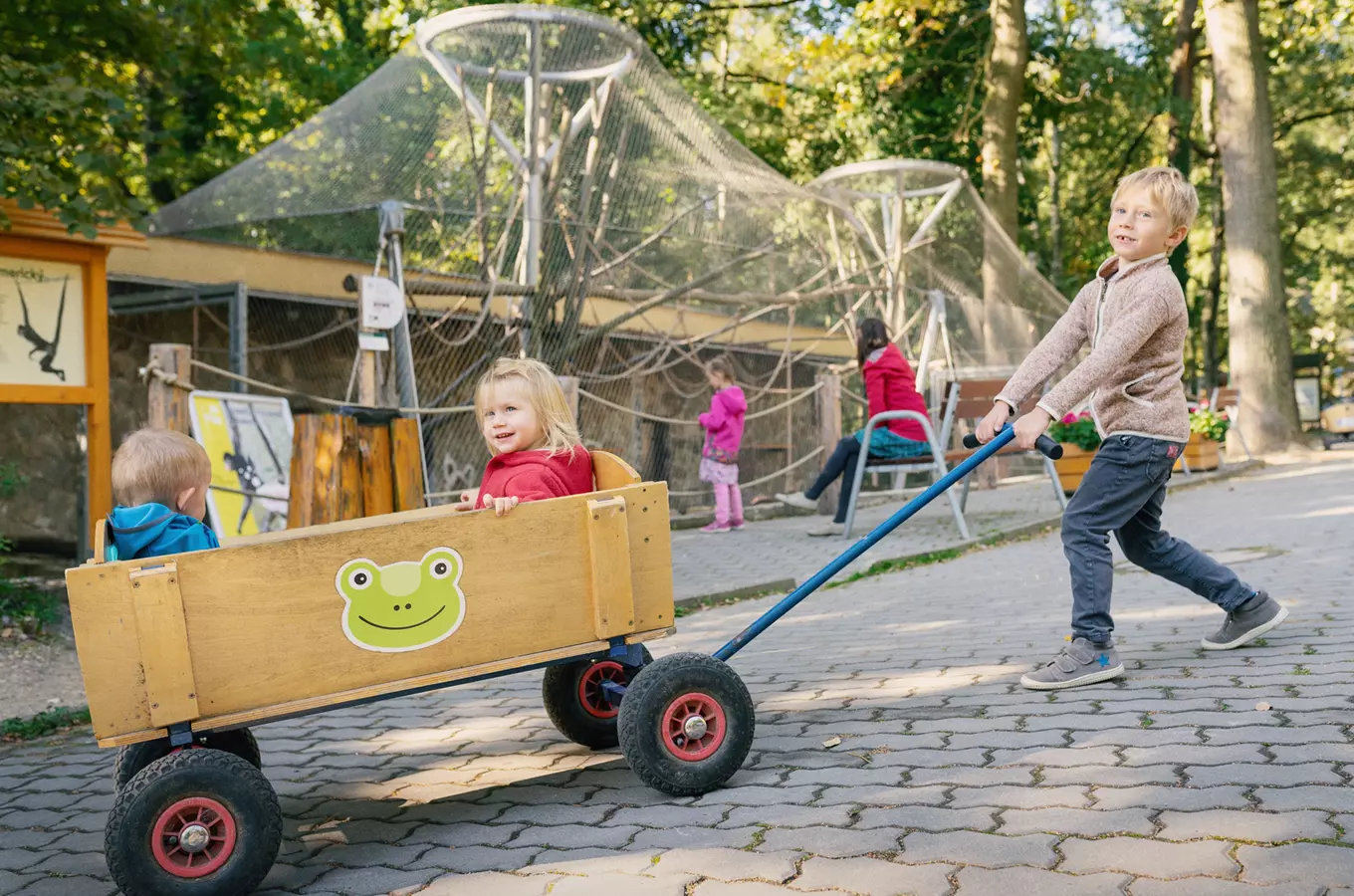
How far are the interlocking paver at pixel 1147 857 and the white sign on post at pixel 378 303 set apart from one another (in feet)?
20.7

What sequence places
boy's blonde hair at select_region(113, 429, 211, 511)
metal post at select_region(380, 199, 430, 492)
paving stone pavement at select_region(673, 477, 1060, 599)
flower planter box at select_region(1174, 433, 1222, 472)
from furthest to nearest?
flower planter box at select_region(1174, 433, 1222, 472)
metal post at select_region(380, 199, 430, 492)
paving stone pavement at select_region(673, 477, 1060, 599)
boy's blonde hair at select_region(113, 429, 211, 511)

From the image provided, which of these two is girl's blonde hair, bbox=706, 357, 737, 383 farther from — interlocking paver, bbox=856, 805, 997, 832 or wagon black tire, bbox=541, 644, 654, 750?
interlocking paver, bbox=856, 805, 997, 832

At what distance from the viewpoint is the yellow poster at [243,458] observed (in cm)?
811

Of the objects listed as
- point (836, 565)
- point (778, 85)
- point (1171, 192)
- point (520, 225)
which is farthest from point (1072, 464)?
point (778, 85)

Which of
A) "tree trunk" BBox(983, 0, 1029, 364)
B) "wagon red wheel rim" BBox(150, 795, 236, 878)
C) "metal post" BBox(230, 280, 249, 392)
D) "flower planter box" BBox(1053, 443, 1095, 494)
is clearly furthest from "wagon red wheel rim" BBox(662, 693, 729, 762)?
"tree trunk" BBox(983, 0, 1029, 364)

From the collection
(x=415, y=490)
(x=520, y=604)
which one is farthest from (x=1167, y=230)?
(x=415, y=490)

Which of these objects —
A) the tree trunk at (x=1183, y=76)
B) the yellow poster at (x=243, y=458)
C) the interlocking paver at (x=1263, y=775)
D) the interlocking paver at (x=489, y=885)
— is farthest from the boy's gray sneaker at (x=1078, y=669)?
the tree trunk at (x=1183, y=76)

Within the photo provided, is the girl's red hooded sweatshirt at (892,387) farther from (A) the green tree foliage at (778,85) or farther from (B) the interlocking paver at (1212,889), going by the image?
(B) the interlocking paver at (1212,889)

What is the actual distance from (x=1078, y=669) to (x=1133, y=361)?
1039 millimetres

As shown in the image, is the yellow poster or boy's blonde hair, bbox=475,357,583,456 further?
the yellow poster

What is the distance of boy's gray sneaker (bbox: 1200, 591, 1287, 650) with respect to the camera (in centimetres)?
484

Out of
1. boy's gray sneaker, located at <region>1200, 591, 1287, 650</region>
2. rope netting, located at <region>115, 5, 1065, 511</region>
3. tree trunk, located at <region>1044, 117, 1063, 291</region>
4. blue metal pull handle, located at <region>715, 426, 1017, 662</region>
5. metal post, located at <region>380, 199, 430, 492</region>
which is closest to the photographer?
blue metal pull handle, located at <region>715, 426, 1017, 662</region>

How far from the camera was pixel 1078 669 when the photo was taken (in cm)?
446

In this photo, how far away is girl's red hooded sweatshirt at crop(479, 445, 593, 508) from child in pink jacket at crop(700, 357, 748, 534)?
790 cm
